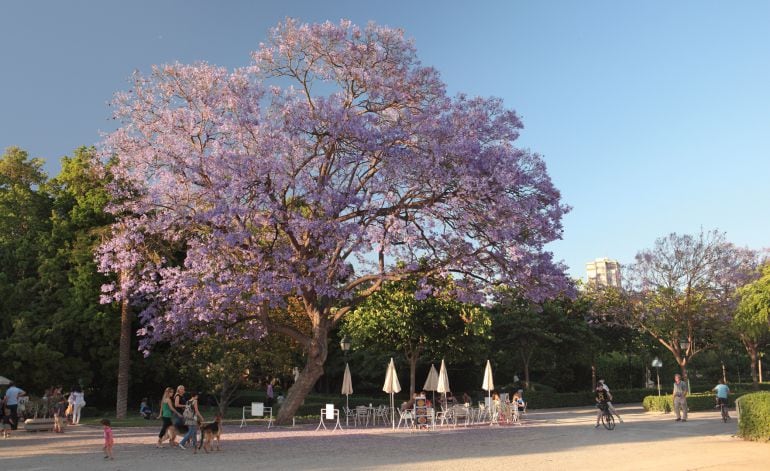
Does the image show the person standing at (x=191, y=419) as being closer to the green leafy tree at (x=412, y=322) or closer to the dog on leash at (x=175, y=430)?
the dog on leash at (x=175, y=430)

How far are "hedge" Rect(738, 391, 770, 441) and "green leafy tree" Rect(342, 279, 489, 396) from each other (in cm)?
1237

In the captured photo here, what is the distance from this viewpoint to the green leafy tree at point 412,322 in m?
27.3

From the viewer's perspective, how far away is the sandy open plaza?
12.3 metres

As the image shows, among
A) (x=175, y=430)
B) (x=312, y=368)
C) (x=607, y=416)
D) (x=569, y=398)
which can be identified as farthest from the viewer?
(x=569, y=398)

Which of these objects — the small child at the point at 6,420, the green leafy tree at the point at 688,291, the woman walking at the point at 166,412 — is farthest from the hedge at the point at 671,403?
the small child at the point at 6,420

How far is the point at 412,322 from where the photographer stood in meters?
27.3

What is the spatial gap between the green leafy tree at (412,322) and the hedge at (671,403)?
8.54m

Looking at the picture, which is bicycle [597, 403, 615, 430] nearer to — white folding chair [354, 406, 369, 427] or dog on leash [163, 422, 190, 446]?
white folding chair [354, 406, 369, 427]

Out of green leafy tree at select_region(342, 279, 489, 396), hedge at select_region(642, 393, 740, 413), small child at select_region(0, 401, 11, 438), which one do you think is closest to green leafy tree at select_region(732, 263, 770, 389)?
hedge at select_region(642, 393, 740, 413)

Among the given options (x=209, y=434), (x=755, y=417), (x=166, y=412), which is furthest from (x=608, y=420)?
(x=166, y=412)

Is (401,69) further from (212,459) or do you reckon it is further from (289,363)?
(289,363)

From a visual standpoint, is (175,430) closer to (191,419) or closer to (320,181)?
(191,419)

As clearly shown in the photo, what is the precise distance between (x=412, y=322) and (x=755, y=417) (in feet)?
46.0

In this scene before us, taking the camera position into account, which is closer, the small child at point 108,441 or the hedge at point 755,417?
the small child at point 108,441
